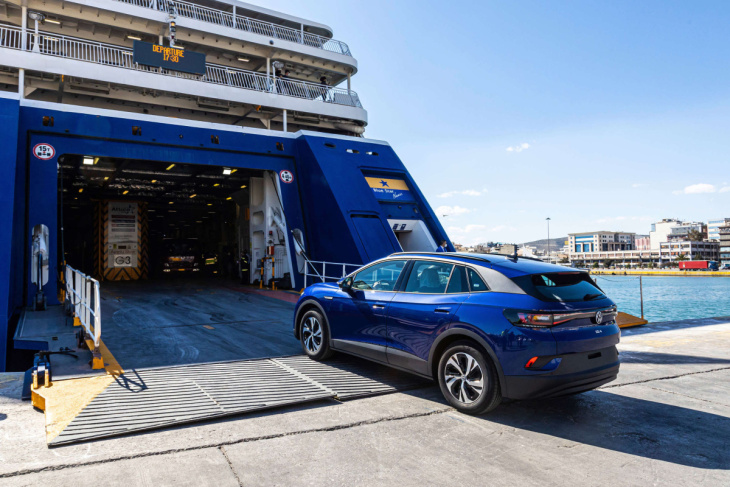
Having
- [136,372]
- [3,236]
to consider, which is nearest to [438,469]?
[136,372]

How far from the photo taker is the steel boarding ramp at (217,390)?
403 cm

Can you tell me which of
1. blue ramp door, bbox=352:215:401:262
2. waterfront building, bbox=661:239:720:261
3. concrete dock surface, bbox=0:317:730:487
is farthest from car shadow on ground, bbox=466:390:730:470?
waterfront building, bbox=661:239:720:261

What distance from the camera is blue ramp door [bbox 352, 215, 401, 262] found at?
46.3 feet

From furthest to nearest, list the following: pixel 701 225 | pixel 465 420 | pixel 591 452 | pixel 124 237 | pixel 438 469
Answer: pixel 701 225 < pixel 124 237 < pixel 465 420 < pixel 591 452 < pixel 438 469

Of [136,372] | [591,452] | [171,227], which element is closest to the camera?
[591,452]

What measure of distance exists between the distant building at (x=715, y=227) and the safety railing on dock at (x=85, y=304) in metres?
201

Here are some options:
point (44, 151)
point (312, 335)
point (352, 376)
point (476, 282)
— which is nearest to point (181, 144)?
point (44, 151)

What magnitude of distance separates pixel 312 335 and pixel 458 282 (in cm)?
251

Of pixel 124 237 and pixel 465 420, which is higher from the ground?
pixel 124 237

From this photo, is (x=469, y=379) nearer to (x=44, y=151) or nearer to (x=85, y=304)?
(x=85, y=304)

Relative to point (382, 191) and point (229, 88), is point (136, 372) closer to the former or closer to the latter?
point (382, 191)

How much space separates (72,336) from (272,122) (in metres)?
14.0

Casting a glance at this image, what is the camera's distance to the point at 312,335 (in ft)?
20.7

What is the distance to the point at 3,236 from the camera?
1024 cm
